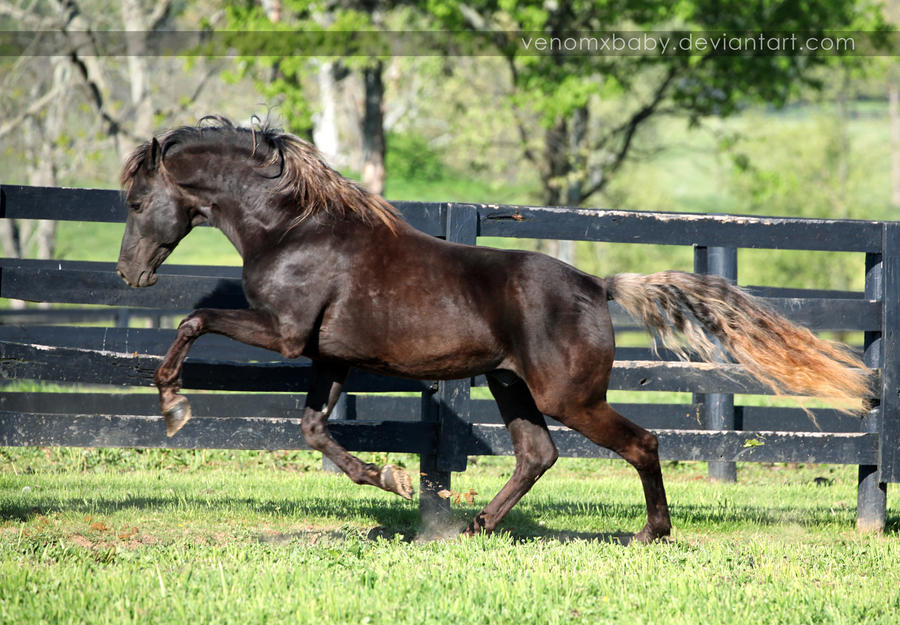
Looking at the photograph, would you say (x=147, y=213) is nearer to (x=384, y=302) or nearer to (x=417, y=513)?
(x=384, y=302)

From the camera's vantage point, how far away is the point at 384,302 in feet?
17.0

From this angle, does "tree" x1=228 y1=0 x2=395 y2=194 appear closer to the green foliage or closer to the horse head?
the green foliage

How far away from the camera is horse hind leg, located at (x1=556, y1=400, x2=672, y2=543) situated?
209 inches

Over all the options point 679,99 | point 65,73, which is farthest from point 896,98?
A: point 65,73

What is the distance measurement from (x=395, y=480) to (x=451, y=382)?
0.99 metres

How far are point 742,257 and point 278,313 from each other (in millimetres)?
33156

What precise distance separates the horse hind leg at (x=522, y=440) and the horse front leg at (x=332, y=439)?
66cm

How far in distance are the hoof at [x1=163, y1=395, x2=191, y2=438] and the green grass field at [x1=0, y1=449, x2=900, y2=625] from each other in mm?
640

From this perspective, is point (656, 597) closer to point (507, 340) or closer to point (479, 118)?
point (507, 340)

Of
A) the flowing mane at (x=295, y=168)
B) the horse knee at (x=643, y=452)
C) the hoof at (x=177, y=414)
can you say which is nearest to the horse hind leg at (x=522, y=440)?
the horse knee at (x=643, y=452)

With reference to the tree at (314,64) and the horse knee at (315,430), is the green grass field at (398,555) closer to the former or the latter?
the horse knee at (315,430)

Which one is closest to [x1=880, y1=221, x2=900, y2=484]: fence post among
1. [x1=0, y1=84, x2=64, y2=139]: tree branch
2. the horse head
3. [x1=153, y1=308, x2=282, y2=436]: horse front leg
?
[x1=153, y1=308, x2=282, y2=436]: horse front leg

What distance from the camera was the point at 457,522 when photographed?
6.05 m

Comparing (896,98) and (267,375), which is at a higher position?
(896,98)
